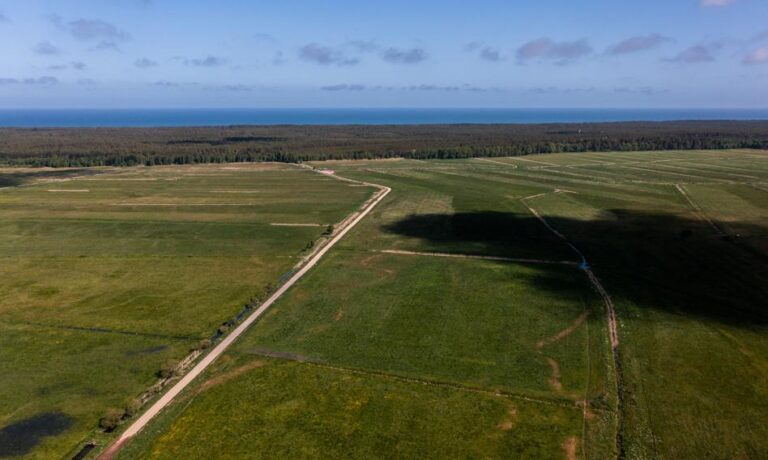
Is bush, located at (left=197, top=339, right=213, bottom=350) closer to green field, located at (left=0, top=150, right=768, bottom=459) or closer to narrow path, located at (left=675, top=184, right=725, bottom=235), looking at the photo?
green field, located at (left=0, top=150, right=768, bottom=459)

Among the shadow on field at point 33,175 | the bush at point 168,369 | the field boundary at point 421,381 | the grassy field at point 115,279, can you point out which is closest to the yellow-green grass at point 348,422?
the field boundary at point 421,381

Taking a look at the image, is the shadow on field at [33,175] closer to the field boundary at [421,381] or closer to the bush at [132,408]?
the bush at [132,408]

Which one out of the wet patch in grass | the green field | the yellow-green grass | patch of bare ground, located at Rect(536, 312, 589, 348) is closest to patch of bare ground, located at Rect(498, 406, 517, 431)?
the yellow-green grass

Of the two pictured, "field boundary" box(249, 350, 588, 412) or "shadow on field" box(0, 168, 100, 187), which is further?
"shadow on field" box(0, 168, 100, 187)

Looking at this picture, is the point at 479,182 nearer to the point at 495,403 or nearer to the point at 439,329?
the point at 439,329

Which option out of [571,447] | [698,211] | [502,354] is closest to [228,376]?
[502,354]

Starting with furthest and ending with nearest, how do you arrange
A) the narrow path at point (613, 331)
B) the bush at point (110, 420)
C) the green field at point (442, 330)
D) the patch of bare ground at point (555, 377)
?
1. the patch of bare ground at point (555, 377)
2. the bush at point (110, 420)
3. the green field at point (442, 330)
4. the narrow path at point (613, 331)

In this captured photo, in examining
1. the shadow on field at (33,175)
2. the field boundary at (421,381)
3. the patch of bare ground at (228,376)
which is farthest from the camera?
the shadow on field at (33,175)
